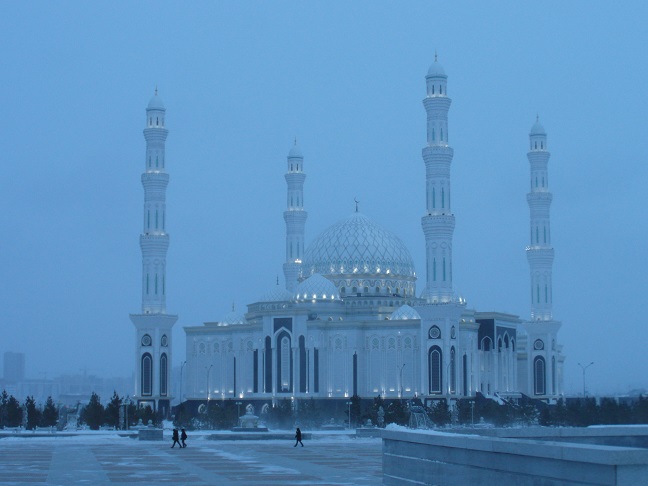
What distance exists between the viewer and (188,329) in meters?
81.0

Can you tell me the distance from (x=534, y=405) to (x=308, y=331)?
1452 centimetres

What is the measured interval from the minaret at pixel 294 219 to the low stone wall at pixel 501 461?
58.2 metres

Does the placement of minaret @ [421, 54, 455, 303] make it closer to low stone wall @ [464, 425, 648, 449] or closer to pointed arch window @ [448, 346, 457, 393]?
pointed arch window @ [448, 346, 457, 393]

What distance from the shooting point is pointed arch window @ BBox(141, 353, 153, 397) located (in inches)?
2950

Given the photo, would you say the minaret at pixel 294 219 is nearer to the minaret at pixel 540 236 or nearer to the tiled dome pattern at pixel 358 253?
the tiled dome pattern at pixel 358 253

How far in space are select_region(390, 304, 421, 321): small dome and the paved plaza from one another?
2588 cm

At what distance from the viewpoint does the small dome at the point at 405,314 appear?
7456 cm

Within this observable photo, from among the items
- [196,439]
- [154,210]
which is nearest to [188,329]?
[154,210]

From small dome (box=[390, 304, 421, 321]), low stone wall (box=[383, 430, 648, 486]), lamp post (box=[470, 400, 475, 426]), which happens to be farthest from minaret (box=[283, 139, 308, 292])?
low stone wall (box=[383, 430, 648, 486])

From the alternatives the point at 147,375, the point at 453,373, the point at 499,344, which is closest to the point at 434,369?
the point at 453,373

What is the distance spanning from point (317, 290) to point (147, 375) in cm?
1184

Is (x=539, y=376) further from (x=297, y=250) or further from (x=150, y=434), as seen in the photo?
(x=150, y=434)

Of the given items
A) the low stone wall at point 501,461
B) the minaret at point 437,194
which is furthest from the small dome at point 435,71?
the low stone wall at point 501,461

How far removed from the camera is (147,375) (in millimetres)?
75125
